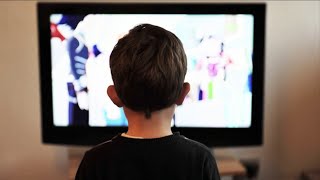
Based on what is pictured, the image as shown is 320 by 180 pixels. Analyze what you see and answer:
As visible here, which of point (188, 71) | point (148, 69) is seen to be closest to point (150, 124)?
point (148, 69)

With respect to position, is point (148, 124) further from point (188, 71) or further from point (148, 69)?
point (188, 71)

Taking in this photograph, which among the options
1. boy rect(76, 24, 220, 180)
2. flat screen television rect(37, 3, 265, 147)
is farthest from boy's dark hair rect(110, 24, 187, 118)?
flat screen television rect(37, 3, 265, 147)

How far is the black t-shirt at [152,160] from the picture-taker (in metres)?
1.07

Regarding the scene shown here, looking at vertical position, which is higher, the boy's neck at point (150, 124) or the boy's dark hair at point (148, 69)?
the boy's dark hair at point (148, 69)

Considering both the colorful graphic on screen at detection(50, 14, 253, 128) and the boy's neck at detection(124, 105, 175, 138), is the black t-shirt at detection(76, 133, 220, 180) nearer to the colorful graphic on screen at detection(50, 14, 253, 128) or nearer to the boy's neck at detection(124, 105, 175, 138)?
the boy's neck at detection(124, 105, 175, 138)

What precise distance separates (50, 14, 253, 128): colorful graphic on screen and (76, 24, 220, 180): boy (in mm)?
831

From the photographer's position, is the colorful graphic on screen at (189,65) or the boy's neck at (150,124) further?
the colorful graphic on screen at (189,65)

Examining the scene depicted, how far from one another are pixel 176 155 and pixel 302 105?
131cm

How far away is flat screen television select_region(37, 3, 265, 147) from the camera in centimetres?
192

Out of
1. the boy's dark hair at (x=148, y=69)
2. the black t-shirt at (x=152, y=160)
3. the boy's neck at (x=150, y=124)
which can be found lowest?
the black t-shirt at (x=152, y=160)

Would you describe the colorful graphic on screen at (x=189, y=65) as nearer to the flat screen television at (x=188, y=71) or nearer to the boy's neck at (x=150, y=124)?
the flat screen television at (x=188, y=71)

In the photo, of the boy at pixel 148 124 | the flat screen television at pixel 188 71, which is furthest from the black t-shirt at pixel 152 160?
the flat screen television at pixel 188 71

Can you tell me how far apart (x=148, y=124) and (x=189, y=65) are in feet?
2.81

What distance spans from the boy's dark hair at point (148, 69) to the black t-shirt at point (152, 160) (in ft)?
0.24
